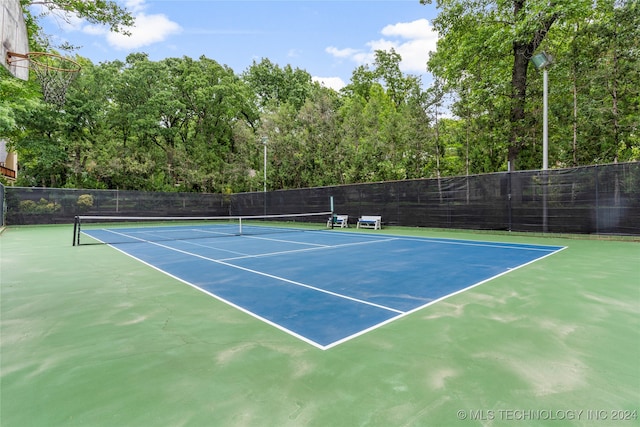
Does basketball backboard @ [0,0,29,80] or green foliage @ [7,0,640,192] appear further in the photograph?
green foliage @ [7,0,640,192]

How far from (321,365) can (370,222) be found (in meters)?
13.2

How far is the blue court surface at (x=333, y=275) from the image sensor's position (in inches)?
138


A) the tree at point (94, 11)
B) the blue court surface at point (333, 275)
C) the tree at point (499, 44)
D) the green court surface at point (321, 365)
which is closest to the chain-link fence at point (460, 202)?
the blue court surface at point (333, 275)

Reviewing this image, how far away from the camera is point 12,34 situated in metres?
4.93

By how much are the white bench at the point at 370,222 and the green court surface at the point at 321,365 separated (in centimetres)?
1012

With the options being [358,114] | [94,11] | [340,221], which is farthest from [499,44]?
[94,11]

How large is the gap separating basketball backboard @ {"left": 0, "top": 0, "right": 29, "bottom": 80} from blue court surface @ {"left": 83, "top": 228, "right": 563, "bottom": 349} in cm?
402

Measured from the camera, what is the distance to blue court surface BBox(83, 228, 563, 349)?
3.51 metres

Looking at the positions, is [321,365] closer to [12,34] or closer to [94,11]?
[12,34]

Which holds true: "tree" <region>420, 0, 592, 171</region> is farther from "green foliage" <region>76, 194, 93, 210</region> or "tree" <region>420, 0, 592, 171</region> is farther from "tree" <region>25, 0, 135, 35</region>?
"green foliage" <region>76, 194, 93, 210</region>

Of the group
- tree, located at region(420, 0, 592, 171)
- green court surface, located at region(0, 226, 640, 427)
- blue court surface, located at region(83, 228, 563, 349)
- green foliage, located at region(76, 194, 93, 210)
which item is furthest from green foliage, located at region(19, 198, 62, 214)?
tree, located at region(420, 0, 592, 171)

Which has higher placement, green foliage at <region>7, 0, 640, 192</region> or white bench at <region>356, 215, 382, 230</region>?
green foliage at <region>7, 0, 640, 192</region>

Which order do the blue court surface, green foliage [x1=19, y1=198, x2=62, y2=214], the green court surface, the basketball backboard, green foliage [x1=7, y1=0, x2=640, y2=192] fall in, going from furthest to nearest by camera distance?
green foliage [x1=19, y1=198, x2=62, y2=214], green foliage [x1=7, y1=0, x2=640, y2=192], the basketball backboard, the blue court surface, the green court surface

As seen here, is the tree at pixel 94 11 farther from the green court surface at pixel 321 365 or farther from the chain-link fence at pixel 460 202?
the chain-link fence at pixel 460 202
